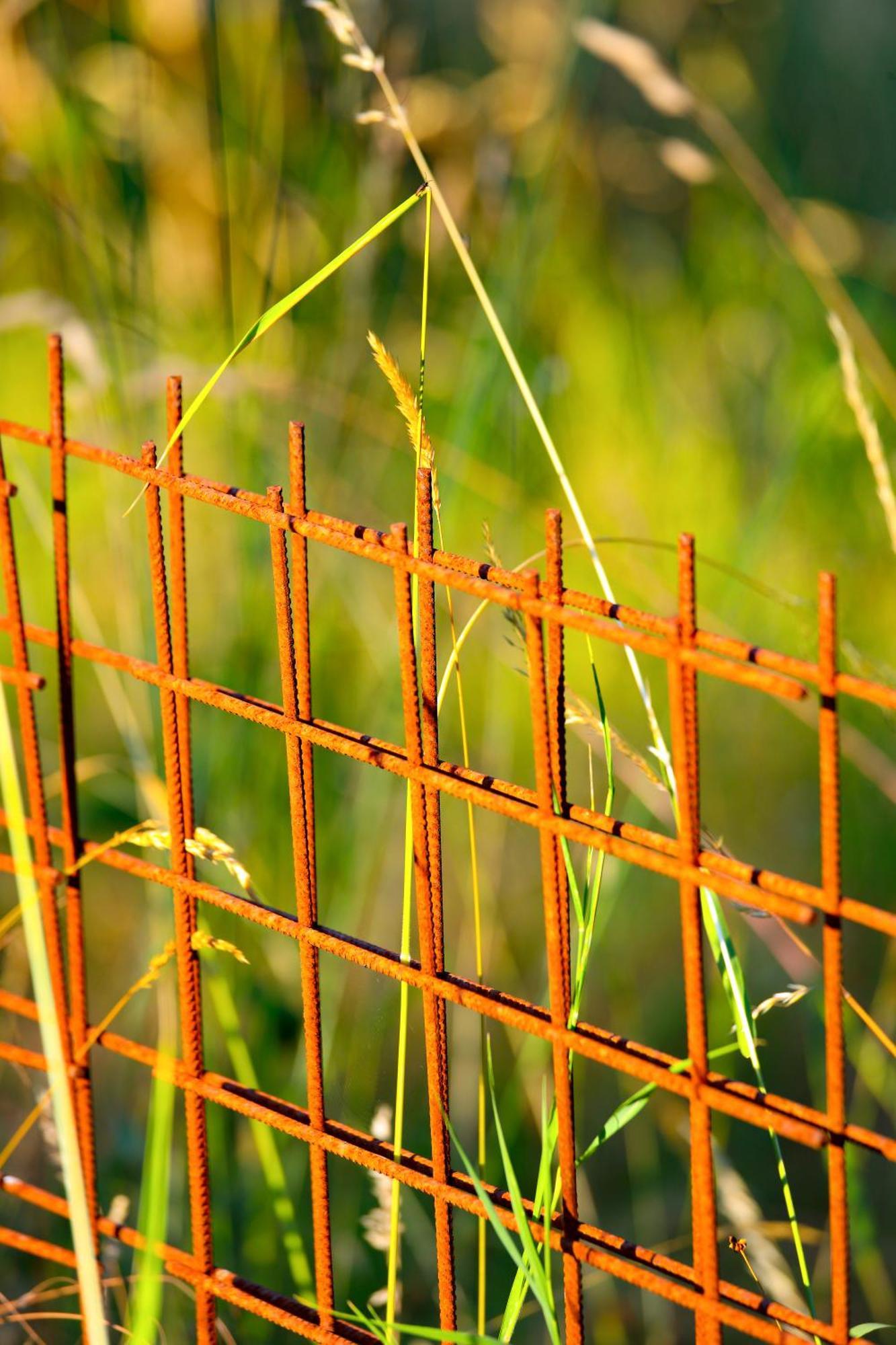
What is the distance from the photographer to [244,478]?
1.45 m

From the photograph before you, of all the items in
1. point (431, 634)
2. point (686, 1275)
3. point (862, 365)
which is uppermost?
point (862, 365)

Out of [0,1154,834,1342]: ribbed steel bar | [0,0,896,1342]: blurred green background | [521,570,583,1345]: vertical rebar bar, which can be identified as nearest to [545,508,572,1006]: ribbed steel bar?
[521,570,583,1345]: vertical rebar bar

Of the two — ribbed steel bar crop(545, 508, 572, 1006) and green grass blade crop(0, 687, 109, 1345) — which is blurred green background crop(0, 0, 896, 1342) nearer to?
green grass blade crop(0, 687, 109, 1345)

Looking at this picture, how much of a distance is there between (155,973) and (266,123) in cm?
141

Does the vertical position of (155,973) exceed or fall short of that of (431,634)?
it falls short

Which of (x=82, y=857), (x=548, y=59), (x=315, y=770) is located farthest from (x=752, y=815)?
(x=82, y=857)

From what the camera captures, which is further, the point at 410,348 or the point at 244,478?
the point at 410,348

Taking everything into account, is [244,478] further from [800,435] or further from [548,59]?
[548,59]

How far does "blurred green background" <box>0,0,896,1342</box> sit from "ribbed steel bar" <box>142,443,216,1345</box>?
0.38 metres

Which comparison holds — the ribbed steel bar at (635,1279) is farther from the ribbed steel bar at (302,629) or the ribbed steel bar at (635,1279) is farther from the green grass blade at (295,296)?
the green grass blade at (295,296)

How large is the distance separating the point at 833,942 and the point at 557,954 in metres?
0.11

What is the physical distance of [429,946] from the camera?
2.04 feet

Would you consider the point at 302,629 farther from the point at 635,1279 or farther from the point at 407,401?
the point at 635,1279

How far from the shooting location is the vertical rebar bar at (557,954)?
0.57 meters
